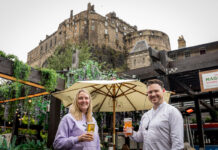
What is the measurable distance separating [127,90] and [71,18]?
47359mm

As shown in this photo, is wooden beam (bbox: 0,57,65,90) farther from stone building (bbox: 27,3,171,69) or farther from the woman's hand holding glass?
stone building (bbox: 27,3,171,69)

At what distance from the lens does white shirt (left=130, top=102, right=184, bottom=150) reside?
190 centimetres

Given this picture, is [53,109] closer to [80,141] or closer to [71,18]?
[80,141]

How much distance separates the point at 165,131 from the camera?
1983 mm

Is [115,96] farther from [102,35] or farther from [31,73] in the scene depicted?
[102,35]

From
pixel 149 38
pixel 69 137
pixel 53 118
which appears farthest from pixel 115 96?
pixel 149 38

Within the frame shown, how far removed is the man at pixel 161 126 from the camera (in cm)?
192

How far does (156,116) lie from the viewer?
2.14 m

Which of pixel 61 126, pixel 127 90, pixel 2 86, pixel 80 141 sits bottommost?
pixel 80 141

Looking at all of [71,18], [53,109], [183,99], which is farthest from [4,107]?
[71,18]

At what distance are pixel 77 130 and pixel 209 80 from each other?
6196 mm

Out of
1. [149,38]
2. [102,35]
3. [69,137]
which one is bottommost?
[69,137]

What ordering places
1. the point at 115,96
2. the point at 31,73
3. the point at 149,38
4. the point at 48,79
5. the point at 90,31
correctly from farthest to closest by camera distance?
the point at 149,38 → the point at 90,31 → the point at 48,79 → the point at 31,73 → the point at 115,96

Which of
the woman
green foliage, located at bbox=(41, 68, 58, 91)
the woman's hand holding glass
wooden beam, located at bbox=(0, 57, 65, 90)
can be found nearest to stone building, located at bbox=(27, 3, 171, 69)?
wooden beam, located at bbox=(0, 57, 65, 90)
